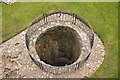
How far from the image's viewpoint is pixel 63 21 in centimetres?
1873

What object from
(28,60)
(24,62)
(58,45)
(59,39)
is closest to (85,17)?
(59,39)

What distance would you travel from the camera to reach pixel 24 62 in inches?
657

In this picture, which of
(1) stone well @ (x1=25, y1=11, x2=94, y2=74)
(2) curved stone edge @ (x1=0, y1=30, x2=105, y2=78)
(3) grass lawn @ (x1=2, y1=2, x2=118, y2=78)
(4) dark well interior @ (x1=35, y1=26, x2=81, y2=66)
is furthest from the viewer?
(4) dark well interior @ (x1=35, y1=26, x2=81, y2=66)

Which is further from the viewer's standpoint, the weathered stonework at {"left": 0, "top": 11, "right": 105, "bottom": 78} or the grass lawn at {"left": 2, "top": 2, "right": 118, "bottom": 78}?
the grass lawn at {"left": 2, "top": 2, "right": 118, "bottom": 78}

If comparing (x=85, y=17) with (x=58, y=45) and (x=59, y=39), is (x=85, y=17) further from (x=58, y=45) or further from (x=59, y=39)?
(x=58, y=45)

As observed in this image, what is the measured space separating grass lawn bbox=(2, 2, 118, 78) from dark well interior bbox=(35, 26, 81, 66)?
2.24 metres

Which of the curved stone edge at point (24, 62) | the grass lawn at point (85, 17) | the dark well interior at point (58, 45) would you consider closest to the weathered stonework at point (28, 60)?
the curved stone edge at point (24, 62)

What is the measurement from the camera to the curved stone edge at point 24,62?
1600cm

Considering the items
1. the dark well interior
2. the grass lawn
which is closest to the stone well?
the dark well interior

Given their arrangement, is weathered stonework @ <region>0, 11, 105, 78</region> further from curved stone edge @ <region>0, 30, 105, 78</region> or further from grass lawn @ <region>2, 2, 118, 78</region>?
grass lawn @ <region>2, 2, 118, 78</region>

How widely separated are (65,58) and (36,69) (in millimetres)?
5127

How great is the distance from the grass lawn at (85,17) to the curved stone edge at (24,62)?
632 mm

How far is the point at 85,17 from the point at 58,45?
353cm

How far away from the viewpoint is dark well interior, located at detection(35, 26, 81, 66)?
17938 millimetres
